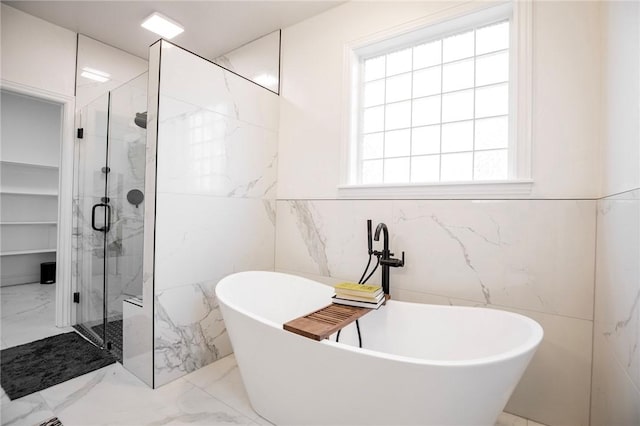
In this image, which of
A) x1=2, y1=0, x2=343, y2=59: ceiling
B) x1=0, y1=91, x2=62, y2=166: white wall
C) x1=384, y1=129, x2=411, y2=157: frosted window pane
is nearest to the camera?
x1=384, y1=129, x2=411, y2=157: frosted window pane

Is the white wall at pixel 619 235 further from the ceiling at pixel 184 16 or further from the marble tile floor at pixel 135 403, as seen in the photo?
the ceiling at pixel 184 16

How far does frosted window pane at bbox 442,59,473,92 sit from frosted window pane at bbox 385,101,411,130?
0.27 meters

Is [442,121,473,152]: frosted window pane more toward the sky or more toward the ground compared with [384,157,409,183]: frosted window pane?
more toward the sky

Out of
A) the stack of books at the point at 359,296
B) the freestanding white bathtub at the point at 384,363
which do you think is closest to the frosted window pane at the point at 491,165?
the freestanding white bathtub at the point at 384,363

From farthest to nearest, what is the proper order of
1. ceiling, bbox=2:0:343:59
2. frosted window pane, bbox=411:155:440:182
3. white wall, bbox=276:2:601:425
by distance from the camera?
1. ceiling, bbox=2:0:343:59
2. frosted window pane, bbox=411:155:440:182
3. white wall, bbox=276:2:601:425

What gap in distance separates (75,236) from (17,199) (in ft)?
8.08

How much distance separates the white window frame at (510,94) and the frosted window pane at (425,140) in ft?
1.00

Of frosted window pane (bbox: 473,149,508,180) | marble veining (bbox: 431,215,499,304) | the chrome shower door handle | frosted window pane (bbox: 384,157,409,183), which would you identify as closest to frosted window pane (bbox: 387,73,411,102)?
frosted window pane (bbox: 384,157,409,183)

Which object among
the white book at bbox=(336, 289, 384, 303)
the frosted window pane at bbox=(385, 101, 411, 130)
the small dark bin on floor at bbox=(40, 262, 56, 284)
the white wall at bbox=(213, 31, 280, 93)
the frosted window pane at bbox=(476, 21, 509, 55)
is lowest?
the small dark bin on floor at bbox=(40, 262, 56, 284)

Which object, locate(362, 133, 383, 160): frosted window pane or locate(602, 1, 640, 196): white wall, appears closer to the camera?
locate(602, 1, 640, 196): white wall

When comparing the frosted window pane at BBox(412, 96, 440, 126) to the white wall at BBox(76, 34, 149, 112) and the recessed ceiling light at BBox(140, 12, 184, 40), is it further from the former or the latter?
Result: the white wall at BBox(76, 34, 149, 112)

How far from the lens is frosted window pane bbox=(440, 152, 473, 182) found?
1921 mm

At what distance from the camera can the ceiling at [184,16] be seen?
2.38 metres

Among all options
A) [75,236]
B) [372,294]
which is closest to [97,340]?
[75,236]
